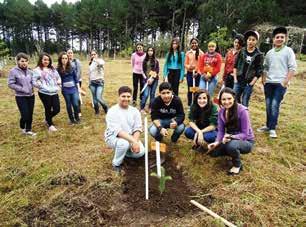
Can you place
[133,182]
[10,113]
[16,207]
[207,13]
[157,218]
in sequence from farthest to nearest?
[207,13] < [10,113] < [133,182] < [16,207] < [157,218]

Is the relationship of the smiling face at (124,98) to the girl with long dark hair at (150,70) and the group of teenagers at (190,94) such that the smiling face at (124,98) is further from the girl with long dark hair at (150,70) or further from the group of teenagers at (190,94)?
the girl with long dark hair at (150,70)

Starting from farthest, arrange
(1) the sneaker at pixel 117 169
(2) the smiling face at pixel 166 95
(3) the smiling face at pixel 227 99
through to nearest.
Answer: (2) the smiling face at pixel 166 95 < (1) the sneaker at pixel 117 169 < (3) the smiling face at pixel 227 99

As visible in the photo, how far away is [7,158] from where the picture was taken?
414cm

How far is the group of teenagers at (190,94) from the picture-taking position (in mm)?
3537

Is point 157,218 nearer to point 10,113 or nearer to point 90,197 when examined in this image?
point 90,197

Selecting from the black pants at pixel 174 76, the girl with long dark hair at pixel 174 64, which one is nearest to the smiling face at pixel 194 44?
the girl with long dark hair at pixel 174 64

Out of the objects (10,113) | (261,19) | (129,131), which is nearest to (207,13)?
(261,19)

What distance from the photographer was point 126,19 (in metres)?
33.6

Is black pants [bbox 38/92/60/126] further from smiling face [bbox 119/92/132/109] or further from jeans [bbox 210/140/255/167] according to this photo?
jeans [bbox 210/140/255/167]

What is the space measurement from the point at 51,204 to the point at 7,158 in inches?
62.8

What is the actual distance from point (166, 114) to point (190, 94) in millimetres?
2248

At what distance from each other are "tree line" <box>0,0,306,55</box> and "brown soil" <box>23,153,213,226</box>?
69.2ft

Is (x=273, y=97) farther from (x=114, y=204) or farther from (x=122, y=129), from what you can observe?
(x=114, y=204)

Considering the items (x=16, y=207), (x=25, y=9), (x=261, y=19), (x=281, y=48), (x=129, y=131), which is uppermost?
(x=25, y=9)
